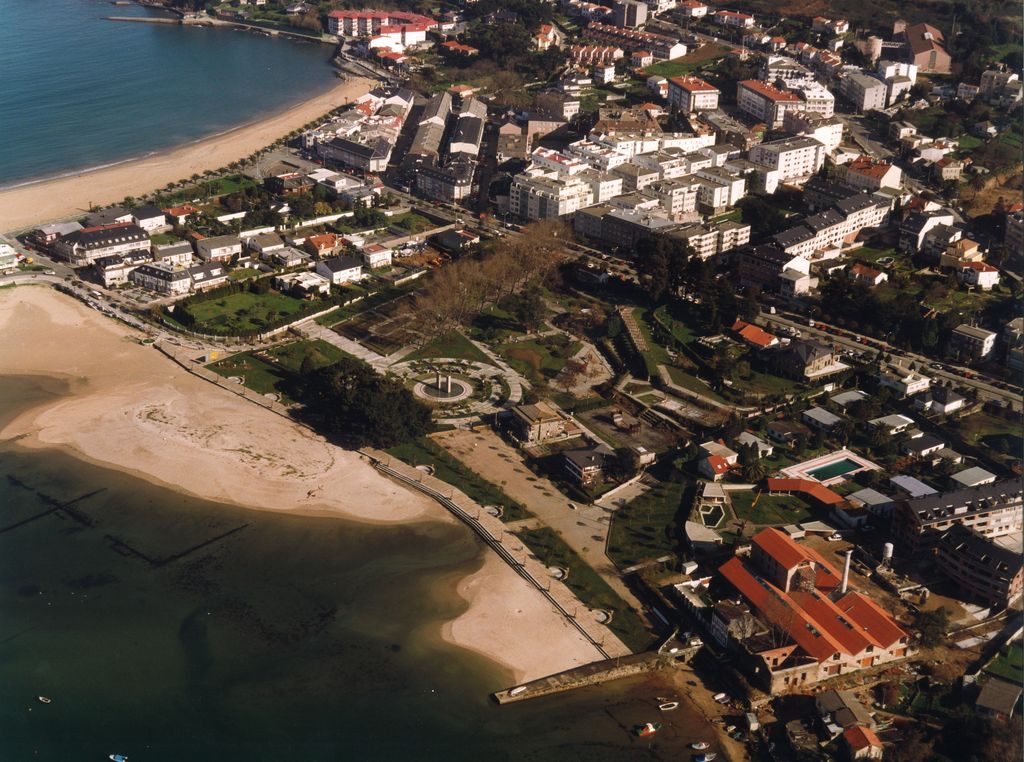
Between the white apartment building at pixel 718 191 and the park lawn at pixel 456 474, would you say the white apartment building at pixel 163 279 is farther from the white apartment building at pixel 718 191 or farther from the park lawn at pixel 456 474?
the white apartment building at pixel 718 191

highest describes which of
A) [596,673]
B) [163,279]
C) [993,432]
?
[163,279]

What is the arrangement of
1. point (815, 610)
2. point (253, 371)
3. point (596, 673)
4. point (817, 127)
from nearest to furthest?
point (596, 673)
point (815, 610)
point (253, 371)
point (817, 127)

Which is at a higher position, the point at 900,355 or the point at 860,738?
the point at 900,355

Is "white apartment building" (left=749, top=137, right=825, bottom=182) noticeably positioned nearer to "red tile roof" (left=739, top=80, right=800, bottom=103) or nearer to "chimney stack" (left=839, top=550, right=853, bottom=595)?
"red tile roof" (left=739, top=80, right=800, bottom=103)

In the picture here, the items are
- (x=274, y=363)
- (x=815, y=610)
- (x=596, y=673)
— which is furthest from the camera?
(x=274, y=363)

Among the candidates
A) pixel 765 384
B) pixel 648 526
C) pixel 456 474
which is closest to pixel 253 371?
pixel 456 474

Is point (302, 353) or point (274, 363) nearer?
point (274, 363)

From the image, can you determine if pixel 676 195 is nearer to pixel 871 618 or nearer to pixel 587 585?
pixel 587 585
